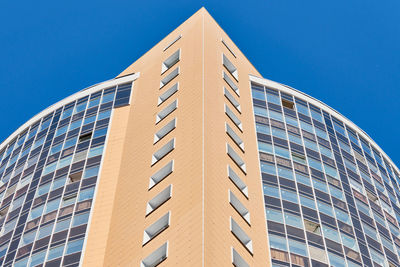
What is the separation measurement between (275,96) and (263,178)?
1466 centimetres

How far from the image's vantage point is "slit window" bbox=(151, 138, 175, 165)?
49.2 metres

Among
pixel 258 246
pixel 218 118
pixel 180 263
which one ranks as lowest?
pixel 180 263

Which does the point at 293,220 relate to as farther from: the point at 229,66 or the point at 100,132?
the point at 229,66

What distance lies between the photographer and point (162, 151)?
163 ft

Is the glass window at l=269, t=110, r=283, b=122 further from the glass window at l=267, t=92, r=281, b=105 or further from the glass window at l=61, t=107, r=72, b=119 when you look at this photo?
the glass window at l=61, t=107, r=72, b=119

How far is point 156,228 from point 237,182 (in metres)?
7.40

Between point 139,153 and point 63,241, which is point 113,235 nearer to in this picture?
point 63,241

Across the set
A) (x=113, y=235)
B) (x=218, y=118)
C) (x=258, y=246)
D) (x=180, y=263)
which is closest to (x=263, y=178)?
(x=218, y=118)

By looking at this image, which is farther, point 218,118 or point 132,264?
point 218,118

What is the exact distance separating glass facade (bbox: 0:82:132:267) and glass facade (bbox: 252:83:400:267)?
1314 cm

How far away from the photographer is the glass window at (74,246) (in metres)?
46.4

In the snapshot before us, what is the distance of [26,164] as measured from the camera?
60.6m

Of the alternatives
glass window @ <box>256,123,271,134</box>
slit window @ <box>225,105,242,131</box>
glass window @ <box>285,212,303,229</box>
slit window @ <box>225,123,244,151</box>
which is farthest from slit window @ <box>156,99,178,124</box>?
glass window @ <box>285,212,303,229</box>

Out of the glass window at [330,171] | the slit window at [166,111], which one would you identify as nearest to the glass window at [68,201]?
the slit window at [166,111]
